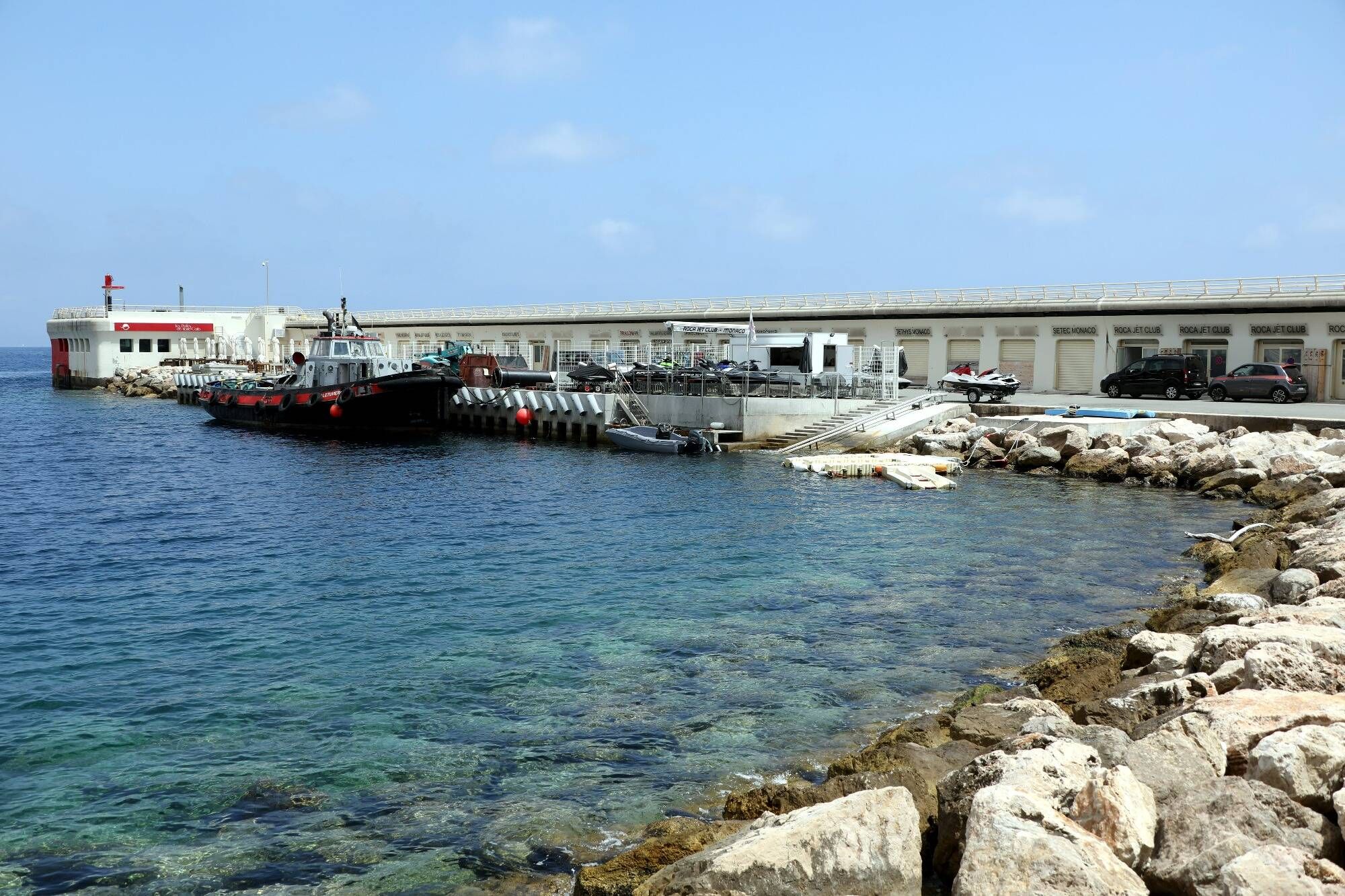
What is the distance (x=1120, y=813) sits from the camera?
6.04 meters

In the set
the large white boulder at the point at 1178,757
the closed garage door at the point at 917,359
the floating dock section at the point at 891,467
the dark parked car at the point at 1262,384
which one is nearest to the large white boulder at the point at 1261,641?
the large white boulder at the point at 1178,757

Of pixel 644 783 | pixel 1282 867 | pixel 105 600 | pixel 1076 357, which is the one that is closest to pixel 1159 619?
pixel 644 783

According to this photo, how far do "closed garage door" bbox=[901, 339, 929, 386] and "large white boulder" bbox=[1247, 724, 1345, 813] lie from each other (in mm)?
43077

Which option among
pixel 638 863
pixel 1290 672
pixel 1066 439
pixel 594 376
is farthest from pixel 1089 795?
pixel 594 376

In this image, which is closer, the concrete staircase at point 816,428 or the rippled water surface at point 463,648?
the rippled water surface at point 463,648

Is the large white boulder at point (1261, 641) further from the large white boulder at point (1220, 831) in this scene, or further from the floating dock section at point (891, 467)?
the floating dock section at point (891, 467)

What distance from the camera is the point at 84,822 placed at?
27.8 feet

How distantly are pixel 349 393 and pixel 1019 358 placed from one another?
1109 inches

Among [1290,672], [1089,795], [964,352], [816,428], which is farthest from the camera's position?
[964,352]

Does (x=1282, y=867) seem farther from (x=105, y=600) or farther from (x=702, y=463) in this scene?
(x=702, y=463)

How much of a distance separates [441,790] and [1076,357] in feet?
136

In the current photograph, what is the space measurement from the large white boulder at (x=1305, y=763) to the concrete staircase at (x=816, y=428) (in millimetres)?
28700

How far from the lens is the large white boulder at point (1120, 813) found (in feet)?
19.5

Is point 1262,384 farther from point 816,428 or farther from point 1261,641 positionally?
point 1261,641
